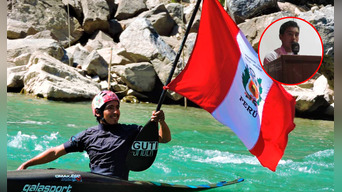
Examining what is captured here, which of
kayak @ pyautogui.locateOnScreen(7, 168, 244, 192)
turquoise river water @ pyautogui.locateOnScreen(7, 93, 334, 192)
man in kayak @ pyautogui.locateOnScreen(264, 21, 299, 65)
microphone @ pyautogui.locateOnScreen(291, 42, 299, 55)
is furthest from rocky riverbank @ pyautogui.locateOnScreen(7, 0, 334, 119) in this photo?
kayak @ pyautogui.locateOnScreen(7, 168, 244, 192)

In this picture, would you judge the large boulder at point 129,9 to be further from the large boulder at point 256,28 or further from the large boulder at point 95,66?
the large boulder at point 256,28

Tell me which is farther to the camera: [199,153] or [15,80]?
[15,80]

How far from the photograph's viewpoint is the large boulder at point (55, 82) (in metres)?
13.9

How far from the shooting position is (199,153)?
7.07m

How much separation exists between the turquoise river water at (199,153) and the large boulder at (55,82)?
2.24 m

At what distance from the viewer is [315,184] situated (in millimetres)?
5320

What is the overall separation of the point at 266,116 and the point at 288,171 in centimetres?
238

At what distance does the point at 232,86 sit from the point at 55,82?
38.6ft

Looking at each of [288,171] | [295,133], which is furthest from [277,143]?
[295,133]

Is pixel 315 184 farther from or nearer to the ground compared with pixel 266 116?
nearer to the ground

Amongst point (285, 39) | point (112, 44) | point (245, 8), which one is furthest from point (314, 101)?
point (112, 44)

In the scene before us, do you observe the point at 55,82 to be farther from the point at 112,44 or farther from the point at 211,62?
the point at 211,62

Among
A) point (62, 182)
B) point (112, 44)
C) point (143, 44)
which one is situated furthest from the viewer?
point (112, 44)

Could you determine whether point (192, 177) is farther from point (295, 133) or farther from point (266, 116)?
point (295, 133)
